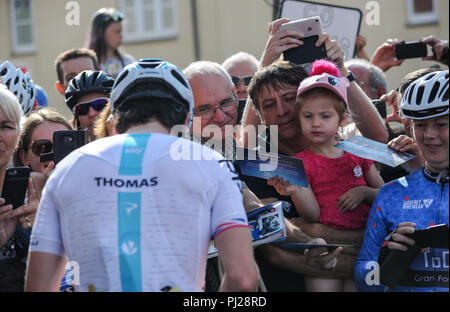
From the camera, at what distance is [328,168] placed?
14.4 ft

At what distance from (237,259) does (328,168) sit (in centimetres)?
173

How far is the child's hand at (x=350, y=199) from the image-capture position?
4.25 metres

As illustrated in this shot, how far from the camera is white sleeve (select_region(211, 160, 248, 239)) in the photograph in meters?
2.81

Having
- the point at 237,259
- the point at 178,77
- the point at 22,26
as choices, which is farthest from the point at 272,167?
the point at 22,26

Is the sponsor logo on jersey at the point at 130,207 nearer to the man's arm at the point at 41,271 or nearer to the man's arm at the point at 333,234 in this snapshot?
the man's arm at the point at 41,271

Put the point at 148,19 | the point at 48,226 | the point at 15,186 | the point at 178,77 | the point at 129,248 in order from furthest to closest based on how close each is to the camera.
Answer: the point at 148,19
the point at 15,186
the point at 178,77
the point at 48,226
the point at 129,248

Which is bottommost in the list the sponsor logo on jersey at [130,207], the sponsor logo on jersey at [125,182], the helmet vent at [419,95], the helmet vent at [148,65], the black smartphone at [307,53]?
the sponsor logo on jersey at [130,207]

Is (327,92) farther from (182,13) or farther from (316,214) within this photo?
(182,13)

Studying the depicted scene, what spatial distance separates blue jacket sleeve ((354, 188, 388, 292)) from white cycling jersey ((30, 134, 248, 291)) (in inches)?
52.1

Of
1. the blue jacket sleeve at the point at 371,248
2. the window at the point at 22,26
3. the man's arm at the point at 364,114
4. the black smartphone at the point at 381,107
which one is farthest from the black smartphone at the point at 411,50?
the window at the point at 22,26

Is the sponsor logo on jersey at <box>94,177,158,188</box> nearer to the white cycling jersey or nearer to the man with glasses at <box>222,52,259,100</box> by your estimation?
the white cycling jersey

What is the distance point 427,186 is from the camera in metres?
3.82

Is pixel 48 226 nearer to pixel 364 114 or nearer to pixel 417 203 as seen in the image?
pixel 417 203

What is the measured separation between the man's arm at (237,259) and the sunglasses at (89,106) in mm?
2939
